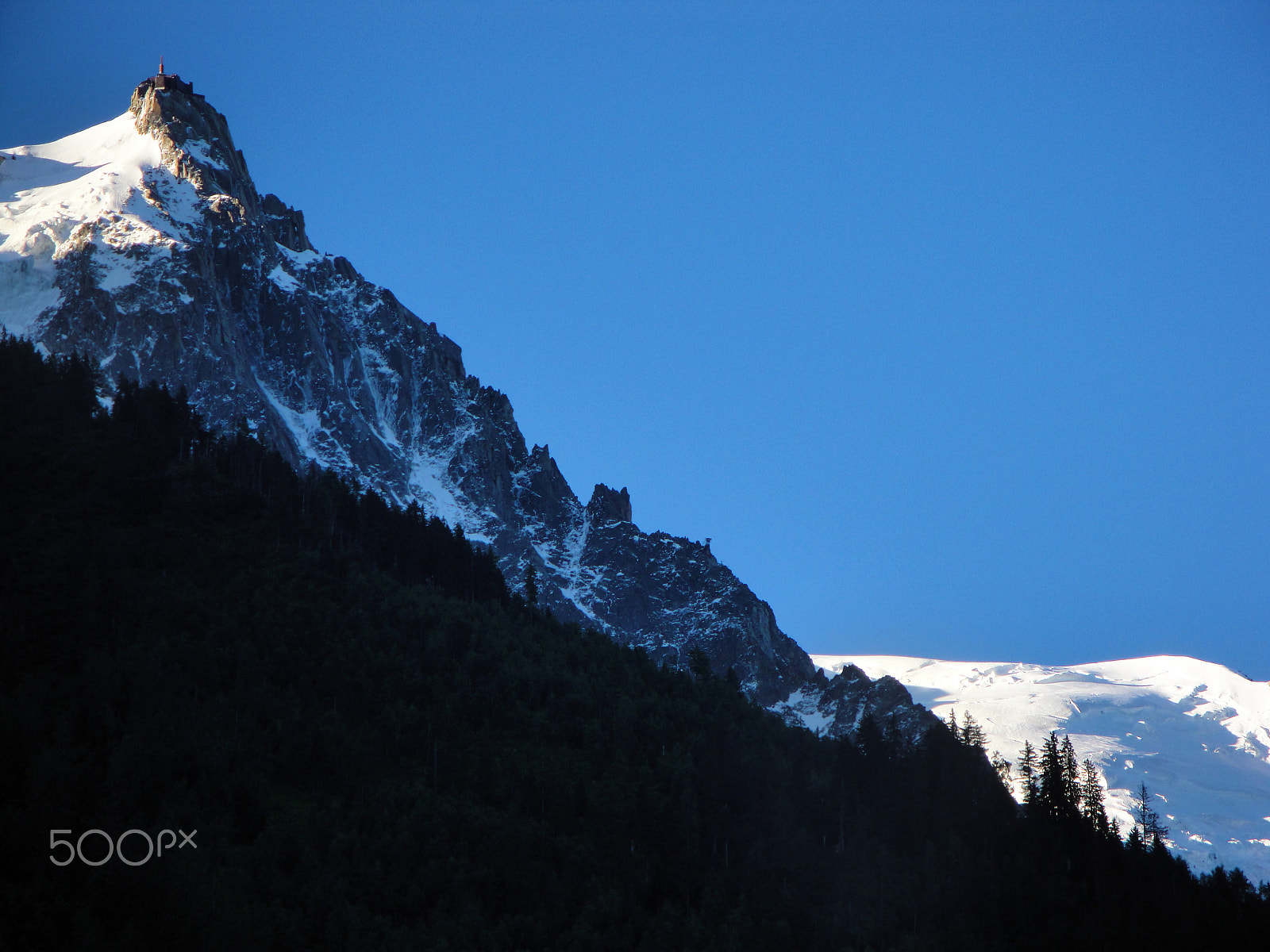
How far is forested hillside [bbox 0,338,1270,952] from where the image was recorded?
7781cm

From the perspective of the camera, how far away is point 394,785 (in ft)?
306

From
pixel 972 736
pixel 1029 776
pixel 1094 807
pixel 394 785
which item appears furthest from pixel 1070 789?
pixel 394 785

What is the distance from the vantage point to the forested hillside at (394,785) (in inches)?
3063

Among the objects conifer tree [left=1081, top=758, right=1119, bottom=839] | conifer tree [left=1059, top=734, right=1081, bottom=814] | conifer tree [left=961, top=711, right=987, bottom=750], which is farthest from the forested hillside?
conifer tree [left=961, top=711, right=987, bottom=750]

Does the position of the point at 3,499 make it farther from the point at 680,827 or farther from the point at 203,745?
the point at 680,827

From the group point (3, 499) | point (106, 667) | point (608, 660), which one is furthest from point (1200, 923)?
point (3, 499)

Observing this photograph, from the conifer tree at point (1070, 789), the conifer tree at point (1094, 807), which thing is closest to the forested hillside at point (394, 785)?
the conifer tree at point (1070, 789)

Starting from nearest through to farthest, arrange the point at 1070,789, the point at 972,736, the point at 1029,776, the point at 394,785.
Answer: the point at 394,785 < the point at 1070,789 < the point at 1029,776 < the point at 972,736

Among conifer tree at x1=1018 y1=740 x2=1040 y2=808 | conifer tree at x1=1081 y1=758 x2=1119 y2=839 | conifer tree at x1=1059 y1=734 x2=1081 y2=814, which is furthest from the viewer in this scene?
conifer tree at x1=1018 y1=740 x2=1040 y2=808

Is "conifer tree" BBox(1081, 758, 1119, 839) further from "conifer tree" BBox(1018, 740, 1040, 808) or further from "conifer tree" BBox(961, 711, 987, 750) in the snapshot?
"conifer tree" BBox(961, 711, 987, 750)

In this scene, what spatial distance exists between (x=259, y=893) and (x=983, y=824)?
60.8m

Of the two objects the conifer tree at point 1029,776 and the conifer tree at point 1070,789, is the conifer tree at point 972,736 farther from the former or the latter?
the conifer tree at point 1070,789

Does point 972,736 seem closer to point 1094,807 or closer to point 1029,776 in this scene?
point 1029,776

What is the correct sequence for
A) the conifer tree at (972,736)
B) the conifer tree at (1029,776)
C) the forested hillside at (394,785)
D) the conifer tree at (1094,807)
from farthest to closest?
the conifer tree at (972,736), the conifer tree at (1029,776), the conifer tree at (1094,807), the forested hillside at (394,785)
